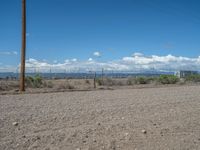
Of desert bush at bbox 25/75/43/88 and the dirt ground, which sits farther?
desert bush at bbox 25/75/43/88

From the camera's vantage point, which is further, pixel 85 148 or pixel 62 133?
pixel 62 133

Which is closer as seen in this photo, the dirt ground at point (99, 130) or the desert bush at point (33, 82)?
the dirt ground at point (99, 130)

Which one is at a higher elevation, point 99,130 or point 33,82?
point 33,82

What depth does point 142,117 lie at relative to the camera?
28.6 feet

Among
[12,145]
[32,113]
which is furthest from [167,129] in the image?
[32,113]

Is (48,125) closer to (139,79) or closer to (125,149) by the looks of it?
(125,149)

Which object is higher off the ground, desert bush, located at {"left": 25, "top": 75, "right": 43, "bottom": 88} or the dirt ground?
desert bush, located at {"left": 25, "top": 75, "right": 43, "bottom": 88}

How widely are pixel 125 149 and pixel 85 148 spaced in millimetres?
856

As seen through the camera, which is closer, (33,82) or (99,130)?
(99,130)

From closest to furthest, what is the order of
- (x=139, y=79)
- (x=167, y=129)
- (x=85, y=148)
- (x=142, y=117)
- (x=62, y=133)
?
1. (x=85, y=148)
2. (x=62, y=133)
3. (x=167, y=129)
4. (x=142, y=117)
5. (x=139, y=79)

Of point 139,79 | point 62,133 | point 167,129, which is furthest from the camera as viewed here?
point 139,79

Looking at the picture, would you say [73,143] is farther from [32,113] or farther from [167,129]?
[32,113]

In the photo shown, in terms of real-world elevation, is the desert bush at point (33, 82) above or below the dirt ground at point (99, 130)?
above

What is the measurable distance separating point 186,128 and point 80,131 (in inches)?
119
